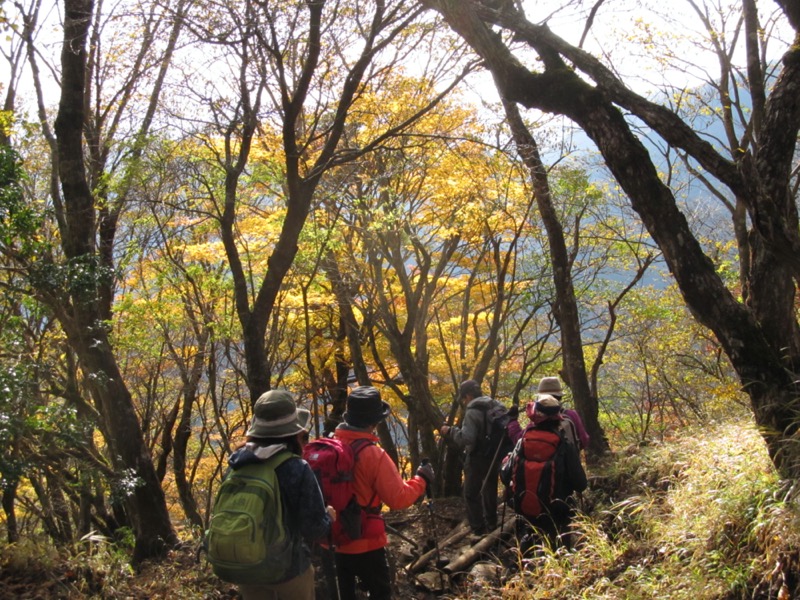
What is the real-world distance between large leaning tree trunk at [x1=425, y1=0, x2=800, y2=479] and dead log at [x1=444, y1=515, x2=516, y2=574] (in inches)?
124

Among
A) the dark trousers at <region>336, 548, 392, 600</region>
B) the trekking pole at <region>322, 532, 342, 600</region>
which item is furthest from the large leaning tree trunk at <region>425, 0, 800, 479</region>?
the trekking pole at <region>322, 532, 342, 600</region>

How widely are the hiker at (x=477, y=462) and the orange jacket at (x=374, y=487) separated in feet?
9.01

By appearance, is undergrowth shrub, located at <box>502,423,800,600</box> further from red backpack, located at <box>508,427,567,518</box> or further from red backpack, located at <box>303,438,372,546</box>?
red backpack, located at <box>303,438,372,546</box>

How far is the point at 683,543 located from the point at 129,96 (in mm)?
11014

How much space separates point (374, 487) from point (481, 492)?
143 inches

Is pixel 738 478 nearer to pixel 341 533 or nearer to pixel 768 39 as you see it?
pixel 341 533

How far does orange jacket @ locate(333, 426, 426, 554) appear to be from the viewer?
436 cm

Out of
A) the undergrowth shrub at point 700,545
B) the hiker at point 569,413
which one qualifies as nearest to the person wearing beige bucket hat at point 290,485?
the undergrowth shrub at point 700,545

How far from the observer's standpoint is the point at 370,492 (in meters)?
4.43

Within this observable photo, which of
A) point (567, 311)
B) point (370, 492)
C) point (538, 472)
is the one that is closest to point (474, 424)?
point (538, 472)

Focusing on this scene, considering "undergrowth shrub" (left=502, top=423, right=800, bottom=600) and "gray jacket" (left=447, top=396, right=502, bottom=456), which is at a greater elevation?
"gray jacket" (left=447, top=396, right=502, bottom=456)

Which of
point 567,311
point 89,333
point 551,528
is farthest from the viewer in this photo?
point 567,311

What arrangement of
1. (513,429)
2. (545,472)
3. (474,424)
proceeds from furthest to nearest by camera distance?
(474,424) → (513,429) → (545,472)

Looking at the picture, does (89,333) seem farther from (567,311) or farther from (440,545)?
(567,311)
